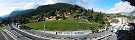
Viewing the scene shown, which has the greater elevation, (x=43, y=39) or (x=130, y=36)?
(x=130, y=36)

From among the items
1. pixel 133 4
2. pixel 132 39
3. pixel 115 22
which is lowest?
pixel 115 22

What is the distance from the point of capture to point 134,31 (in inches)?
668

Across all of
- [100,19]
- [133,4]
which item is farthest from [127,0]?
[100,19]

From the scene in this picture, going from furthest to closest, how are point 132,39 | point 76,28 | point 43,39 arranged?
point 76,28
point 43,39
point 132,39

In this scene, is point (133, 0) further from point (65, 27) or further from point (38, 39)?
point (65, 27)

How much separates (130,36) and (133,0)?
1.90 meters

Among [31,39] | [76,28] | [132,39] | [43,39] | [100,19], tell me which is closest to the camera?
[132,39]

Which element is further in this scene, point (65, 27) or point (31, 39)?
point (65, 27)

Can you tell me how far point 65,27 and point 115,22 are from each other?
1844 inches

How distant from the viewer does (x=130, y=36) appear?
1616 cm

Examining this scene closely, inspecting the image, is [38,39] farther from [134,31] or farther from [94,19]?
[94,19]

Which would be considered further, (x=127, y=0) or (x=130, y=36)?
(x=127, y=0)

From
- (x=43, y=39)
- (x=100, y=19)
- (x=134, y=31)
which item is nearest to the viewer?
(x=134, y=31)

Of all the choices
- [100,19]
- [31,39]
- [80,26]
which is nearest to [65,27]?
[80,26]
